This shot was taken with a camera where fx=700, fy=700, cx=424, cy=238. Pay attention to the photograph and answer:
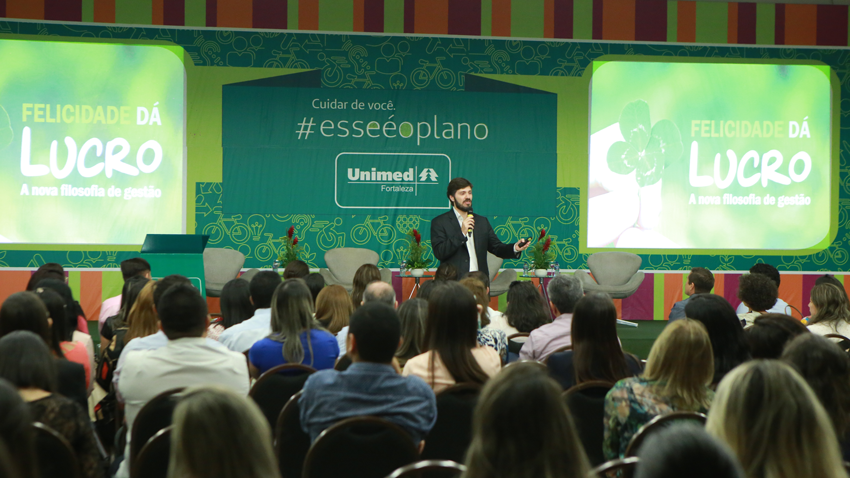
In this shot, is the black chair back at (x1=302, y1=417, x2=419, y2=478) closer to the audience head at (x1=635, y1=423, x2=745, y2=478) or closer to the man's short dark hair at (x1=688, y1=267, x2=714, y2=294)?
the audience head at (x1=635, y1=423, x2=745, y2=478)

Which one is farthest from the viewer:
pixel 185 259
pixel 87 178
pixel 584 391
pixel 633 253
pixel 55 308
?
pixel 633 253

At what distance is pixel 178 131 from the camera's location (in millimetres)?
8109

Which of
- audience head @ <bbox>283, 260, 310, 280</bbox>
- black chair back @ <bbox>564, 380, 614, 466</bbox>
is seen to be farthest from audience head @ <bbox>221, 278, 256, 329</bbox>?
black chair back @ <bbox>564, 380, 614, 466</bbox>

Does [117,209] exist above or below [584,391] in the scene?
above

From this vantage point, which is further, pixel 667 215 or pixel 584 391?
pixel 667 215

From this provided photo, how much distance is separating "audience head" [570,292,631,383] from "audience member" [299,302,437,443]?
87 cm

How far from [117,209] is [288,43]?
275cm

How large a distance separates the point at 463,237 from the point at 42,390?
13.1 feet

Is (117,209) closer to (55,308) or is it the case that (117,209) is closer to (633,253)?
(55,308)

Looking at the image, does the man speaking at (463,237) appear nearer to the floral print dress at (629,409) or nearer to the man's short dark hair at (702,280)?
the man's short dark hair at (702,280)

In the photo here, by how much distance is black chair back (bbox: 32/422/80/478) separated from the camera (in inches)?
67.8

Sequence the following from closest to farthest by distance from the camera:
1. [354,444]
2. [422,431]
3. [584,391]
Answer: [354,444] < [422,431] < [584,391]

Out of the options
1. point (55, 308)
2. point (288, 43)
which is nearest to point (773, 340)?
point (55, 308)

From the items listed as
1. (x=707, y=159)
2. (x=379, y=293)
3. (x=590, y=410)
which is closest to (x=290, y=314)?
(x=379, y=293)
